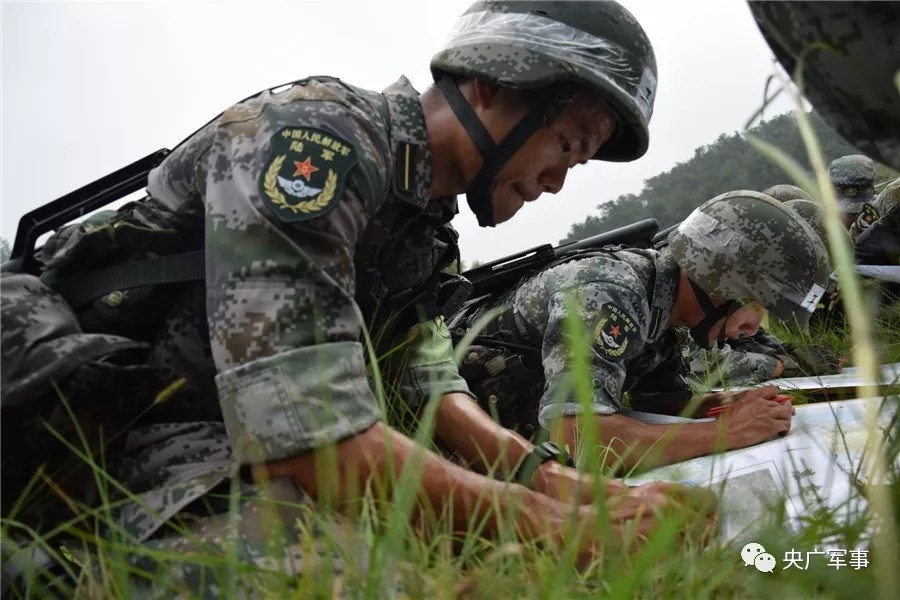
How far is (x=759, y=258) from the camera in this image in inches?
112

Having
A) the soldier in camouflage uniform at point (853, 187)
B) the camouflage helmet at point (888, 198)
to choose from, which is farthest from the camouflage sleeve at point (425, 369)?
the soldier in camouflage uniform at point (853, 187)

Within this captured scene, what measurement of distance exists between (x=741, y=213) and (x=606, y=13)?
136 cm

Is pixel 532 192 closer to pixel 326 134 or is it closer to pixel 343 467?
pixel 326 134

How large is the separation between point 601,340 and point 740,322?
1.01 meters

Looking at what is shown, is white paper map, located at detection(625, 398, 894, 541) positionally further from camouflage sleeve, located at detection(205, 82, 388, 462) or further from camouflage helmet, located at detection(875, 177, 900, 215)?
camouflage helmet, located at detection(875, 177, 900, 215)

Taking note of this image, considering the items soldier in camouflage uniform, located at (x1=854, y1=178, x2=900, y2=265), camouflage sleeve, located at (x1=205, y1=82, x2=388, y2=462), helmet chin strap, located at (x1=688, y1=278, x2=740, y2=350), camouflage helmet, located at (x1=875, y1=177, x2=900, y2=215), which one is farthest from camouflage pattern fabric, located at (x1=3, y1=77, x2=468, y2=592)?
camouflage helmet, located at (x1=875, y1=177, x2=900, y2=215)

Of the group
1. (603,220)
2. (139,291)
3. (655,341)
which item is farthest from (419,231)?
(603,220)

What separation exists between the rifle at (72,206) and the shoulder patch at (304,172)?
0.56m

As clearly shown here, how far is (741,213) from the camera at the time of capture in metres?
2.90

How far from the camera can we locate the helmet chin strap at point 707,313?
2928 millimetres

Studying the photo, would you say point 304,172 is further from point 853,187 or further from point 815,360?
point 853,187

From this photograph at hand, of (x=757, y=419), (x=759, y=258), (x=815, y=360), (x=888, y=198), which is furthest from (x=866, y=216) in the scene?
(x=757, y=419)

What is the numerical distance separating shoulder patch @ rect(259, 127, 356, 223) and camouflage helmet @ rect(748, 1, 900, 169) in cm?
67

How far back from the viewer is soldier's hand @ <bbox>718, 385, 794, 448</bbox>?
7.57 feet
